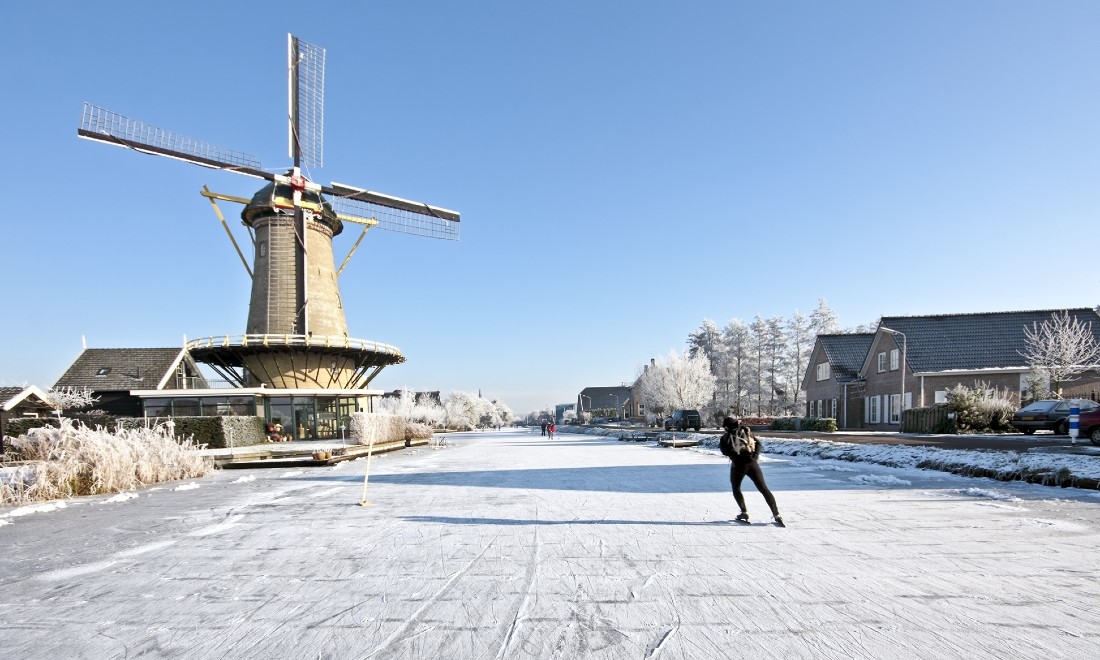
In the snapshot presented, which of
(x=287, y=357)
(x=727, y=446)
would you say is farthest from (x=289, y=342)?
(x=727, y=446)

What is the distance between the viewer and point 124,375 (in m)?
30.8

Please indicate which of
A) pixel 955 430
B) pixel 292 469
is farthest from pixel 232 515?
pixel 955 430

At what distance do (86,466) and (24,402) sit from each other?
2200cm

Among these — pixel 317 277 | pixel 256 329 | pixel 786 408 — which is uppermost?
pixel 317 277

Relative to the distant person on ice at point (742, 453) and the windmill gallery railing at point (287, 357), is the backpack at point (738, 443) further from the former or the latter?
the windmill gallery railing at point (287, 357)

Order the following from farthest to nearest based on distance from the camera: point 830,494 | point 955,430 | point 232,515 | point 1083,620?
point 955,430, point 830,494, point 232,515, point 1083,620

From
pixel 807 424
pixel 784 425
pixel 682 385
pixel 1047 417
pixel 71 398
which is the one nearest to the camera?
pixel 1047 417

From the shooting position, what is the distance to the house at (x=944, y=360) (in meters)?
29.7

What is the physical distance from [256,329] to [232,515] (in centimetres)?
2321

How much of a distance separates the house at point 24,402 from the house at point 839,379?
4541 centimetres

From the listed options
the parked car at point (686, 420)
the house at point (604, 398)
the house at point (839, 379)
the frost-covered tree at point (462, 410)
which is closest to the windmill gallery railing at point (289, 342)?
the parked car at point (686, 420)

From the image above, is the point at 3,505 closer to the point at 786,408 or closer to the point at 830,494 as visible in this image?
the point at 830,494

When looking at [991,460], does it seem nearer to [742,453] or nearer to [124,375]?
[742,453]

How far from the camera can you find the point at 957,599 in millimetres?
4582
